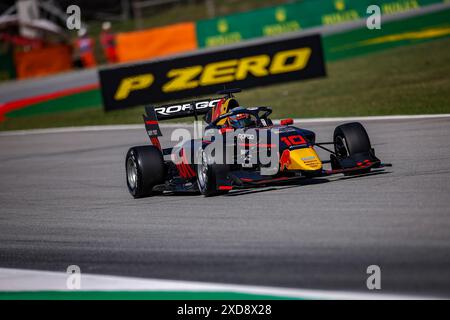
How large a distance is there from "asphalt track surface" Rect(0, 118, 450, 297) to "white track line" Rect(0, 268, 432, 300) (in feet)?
0.40

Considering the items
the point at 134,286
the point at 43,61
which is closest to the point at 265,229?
the point at 134,286

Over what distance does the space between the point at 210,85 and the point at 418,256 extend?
1518 cm

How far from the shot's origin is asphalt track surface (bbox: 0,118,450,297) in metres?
6.48

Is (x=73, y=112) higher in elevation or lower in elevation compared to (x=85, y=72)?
lower

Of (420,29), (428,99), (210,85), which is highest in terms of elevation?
(420,29)

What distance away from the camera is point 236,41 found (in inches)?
1512

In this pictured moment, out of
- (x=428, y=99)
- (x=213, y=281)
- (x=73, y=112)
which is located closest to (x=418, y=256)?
(x=213, y=281)

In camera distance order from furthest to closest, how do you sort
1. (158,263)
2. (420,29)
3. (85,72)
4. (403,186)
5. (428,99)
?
1. (85,72)
2. (420,29)
3. (428,99)
4. (403,186)
5. (158,263)

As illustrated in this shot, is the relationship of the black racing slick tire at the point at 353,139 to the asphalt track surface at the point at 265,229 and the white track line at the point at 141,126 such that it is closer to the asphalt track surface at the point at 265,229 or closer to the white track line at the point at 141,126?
the asphalt track surface at the point at 265,229

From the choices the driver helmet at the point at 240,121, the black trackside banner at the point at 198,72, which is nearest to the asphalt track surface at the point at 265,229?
the driver helmet at the point at 240,121

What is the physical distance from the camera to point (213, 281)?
21.4 feet

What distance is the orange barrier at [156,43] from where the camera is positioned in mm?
38906
